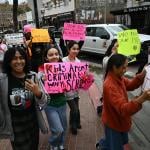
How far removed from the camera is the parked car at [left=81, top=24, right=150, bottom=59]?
1627cm

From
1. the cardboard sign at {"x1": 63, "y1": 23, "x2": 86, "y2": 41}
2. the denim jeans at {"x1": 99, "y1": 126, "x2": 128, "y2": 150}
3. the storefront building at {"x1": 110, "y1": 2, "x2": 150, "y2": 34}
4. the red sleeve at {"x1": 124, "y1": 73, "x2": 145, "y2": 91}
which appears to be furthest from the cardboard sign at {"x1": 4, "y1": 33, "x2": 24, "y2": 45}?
the storefront building at {"x1": 110, "y1": 2, "x2": 150, "y2": 34}

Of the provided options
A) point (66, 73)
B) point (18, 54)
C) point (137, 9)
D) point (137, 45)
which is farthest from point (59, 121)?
point (137, 9)

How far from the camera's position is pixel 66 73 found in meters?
5.45

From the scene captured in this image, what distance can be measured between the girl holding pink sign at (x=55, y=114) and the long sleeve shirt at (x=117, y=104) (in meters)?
0.92

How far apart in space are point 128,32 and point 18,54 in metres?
3.18

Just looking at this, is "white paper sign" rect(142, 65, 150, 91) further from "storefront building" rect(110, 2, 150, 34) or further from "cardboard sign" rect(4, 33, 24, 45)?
"storefront building" rect(110, 2, 150, 34)

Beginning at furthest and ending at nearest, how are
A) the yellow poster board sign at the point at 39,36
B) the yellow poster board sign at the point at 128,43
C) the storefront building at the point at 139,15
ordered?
1. the storefront building at the point at 139,15
2. the yellow poster board sign at the point at 39,36
3. the yellow poster board sign at the point at 128,43

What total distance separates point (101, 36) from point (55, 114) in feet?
39.2

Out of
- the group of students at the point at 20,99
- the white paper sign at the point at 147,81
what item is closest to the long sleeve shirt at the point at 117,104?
the white paper sign at the point at 147,81

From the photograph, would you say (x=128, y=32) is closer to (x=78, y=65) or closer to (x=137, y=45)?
→ (x=137, y=45)

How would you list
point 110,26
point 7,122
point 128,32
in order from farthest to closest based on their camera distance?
1. point 110,26
2. point 128,32
3. point 7,122

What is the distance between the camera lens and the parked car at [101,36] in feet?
53.4

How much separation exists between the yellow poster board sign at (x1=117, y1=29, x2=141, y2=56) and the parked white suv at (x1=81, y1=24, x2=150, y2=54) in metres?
8.51

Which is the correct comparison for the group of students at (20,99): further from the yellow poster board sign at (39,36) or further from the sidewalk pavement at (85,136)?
the yellow poster board sign at (39,36)
